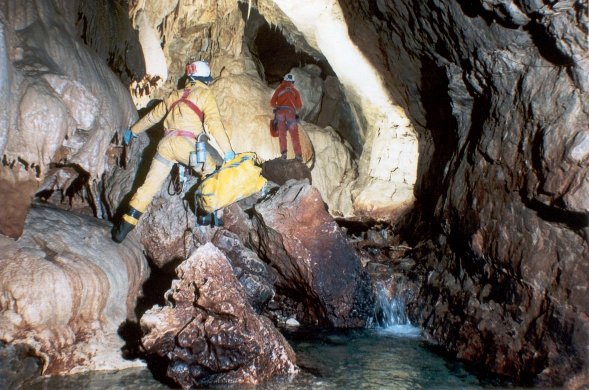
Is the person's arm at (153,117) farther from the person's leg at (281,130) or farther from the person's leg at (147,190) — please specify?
the person's leg at (281,130)

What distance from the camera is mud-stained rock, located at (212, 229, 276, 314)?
462 cm

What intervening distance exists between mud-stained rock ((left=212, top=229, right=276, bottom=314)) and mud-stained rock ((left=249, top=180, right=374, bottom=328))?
303mm

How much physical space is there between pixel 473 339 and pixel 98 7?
6351 mm

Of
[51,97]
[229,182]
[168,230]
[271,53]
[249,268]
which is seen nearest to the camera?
[51,97]

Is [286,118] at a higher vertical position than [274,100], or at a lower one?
lower

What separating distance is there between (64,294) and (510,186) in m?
4.33

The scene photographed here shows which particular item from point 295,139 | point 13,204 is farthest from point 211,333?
point 295,139

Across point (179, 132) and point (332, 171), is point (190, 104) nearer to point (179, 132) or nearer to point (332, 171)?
point (179, 132)

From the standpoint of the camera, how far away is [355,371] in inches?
143

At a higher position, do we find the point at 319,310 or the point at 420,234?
the point at 420,234

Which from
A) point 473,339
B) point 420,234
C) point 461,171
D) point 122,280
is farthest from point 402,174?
point 122,280

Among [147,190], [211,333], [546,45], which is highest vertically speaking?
[546,45]

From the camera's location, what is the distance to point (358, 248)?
6.44 m

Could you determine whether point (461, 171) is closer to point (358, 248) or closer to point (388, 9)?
point (358, 248)
